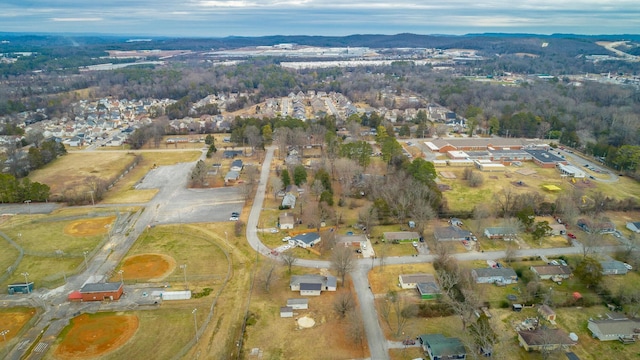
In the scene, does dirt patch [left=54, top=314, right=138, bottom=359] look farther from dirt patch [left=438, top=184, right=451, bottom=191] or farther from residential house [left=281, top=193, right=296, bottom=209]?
dirt patch [left=438, top=184, right=451, bottom=191]

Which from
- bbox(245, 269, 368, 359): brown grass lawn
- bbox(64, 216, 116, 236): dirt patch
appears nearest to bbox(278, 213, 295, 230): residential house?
bbox(245, 269, 368, 359): brown grass lawn

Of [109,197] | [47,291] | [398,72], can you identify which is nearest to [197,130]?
[109,197]

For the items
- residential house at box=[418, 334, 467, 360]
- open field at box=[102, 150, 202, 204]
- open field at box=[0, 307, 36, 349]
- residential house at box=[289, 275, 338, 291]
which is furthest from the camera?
open field at box=[102, 150, 202, 204]

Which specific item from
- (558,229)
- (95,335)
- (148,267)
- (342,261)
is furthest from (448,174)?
(95,335)

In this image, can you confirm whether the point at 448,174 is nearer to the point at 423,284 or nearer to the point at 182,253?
the point at 423,284

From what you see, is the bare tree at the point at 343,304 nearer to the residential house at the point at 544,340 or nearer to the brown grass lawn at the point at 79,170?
the residential house at the point at 544,340

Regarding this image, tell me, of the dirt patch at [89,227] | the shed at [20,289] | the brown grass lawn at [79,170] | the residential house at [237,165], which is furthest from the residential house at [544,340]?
the brown grass lawn at [79,170]
